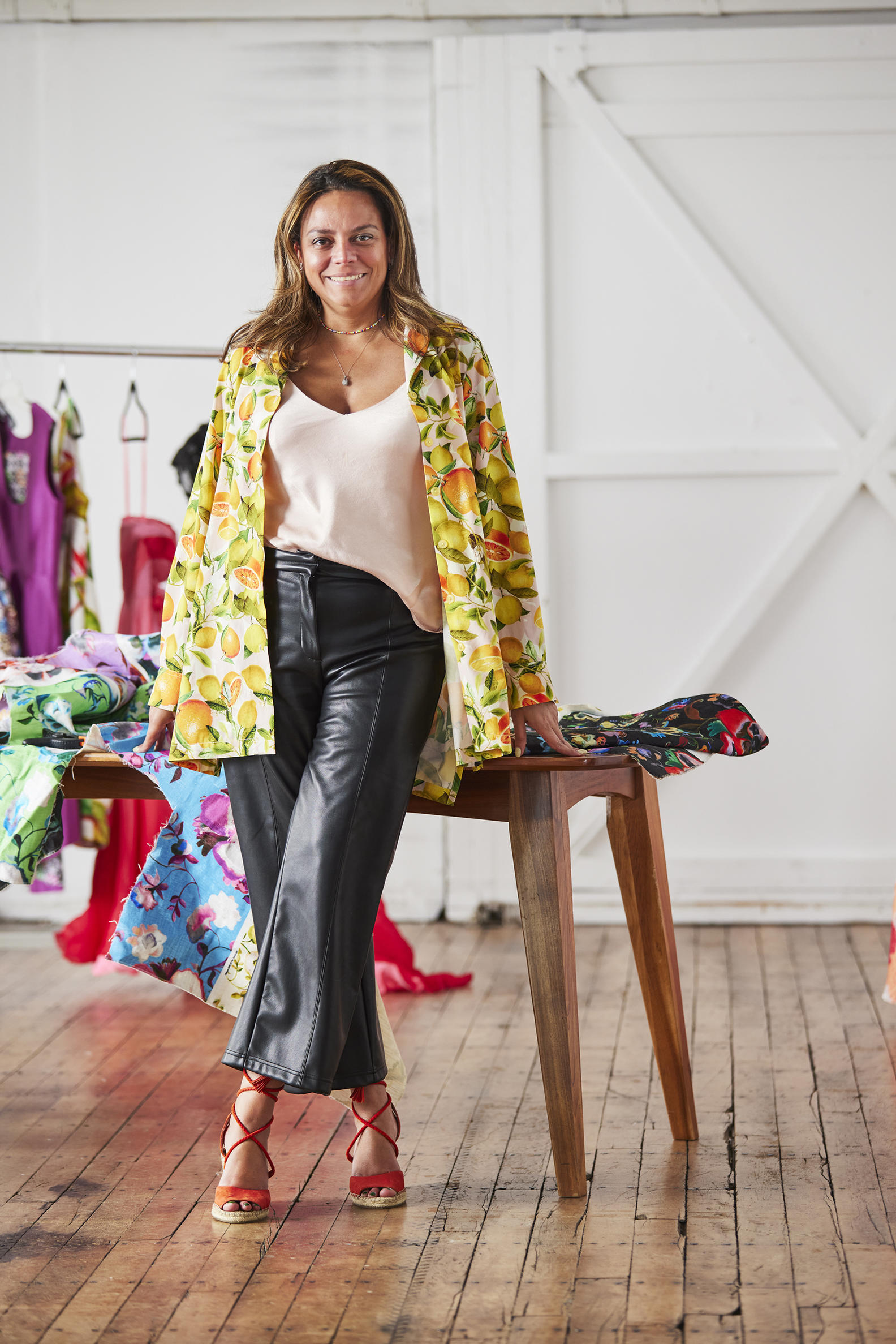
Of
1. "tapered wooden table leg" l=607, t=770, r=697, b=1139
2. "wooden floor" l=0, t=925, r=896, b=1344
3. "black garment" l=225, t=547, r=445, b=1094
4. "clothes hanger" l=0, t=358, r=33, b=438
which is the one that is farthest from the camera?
"clothes hanger" l=0, t=358, r=33, b=438

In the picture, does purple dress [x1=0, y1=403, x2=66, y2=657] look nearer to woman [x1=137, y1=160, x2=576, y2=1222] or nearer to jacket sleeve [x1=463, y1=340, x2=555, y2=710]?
woman [x1=137, y1=160, x2=576, y2=1222]

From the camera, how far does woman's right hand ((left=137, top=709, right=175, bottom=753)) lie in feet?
7.52

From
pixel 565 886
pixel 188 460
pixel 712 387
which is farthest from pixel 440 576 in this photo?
pixel 712 387

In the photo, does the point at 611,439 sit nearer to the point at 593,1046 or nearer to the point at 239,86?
the point at 239,86

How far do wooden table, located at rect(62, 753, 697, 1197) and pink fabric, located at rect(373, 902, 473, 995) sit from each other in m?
1.19

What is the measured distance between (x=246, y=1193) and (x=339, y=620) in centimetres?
89

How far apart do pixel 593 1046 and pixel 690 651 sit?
5.26 ft

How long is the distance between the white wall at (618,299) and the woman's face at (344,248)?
2138 mm

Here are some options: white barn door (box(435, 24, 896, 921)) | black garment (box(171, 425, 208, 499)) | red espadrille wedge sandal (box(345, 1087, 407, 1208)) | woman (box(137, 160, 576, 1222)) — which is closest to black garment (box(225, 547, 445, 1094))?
woman (box(137, 160, 576, 1222))

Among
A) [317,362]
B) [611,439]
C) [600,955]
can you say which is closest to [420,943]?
[600,955]

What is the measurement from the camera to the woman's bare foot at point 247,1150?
7.10ft

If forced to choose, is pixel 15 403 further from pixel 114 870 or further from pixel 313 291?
pixel 313 291

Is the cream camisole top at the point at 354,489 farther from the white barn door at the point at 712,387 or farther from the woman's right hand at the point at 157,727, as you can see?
the white barn door at the point at 712,387

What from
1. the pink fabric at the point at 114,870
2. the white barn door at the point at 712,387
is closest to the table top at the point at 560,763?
the pink fabric at the point at 114,870
